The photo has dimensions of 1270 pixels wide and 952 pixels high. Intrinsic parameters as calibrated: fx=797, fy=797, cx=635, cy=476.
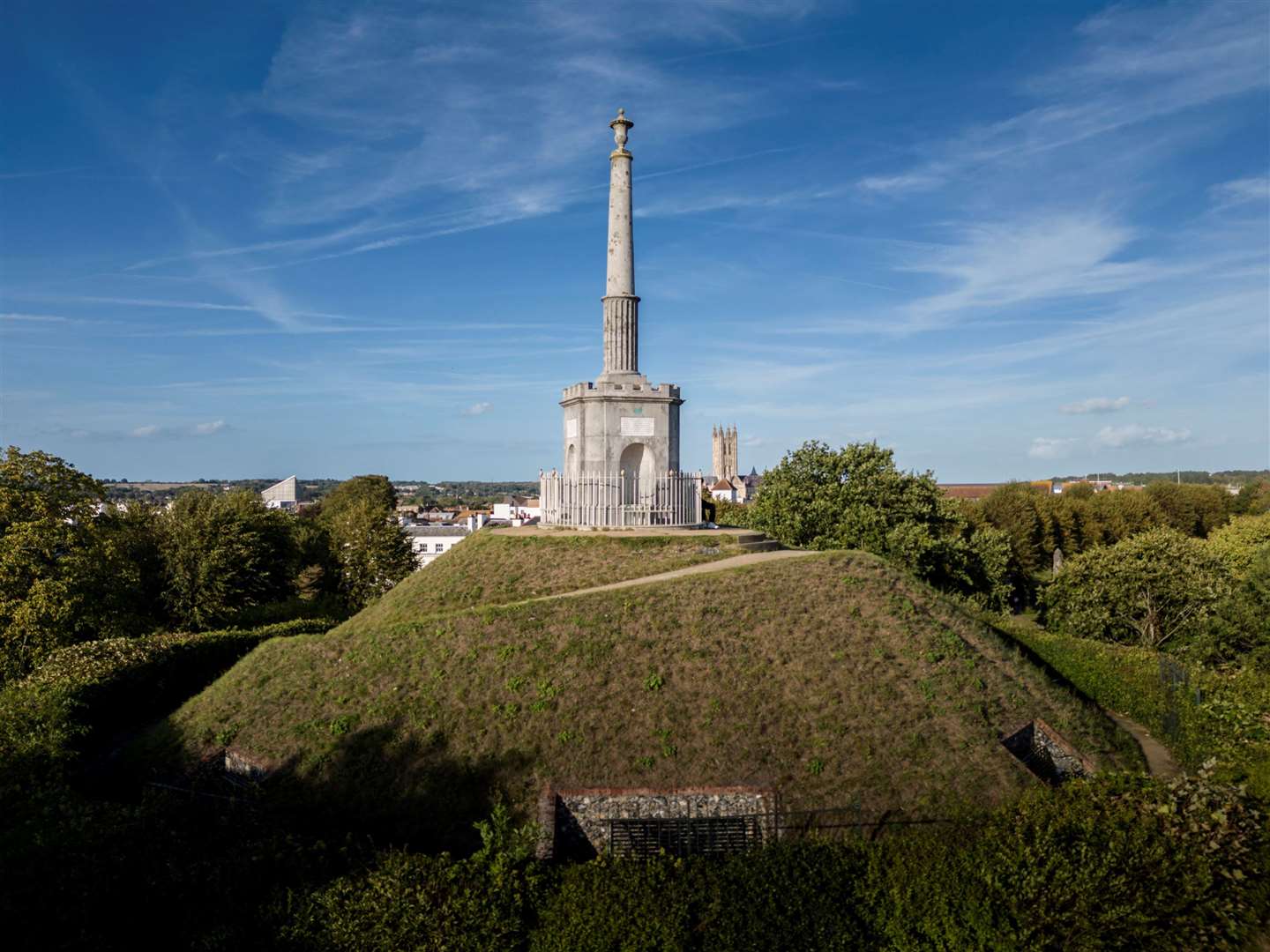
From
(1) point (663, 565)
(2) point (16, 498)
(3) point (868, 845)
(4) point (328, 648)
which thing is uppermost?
(2) point (16, 498)

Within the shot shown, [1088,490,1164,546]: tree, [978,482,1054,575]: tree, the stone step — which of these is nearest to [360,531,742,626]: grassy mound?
the stone step

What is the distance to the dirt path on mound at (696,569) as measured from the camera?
931 inches

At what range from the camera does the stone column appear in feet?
99.6

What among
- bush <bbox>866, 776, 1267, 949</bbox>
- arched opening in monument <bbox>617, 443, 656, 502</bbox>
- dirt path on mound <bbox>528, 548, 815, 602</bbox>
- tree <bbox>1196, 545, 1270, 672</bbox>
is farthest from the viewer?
tree <bbox>1196, 545, 1270, 672</bbox>

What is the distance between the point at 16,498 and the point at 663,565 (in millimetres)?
24386

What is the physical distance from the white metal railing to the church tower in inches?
16.7

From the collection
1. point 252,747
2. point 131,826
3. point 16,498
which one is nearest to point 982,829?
point 131,826

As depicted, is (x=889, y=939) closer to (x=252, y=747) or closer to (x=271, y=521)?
(x=252, y=747)

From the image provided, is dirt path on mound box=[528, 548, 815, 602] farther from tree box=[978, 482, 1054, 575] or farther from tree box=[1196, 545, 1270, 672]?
tree box=[978, 482, 1054, 575]

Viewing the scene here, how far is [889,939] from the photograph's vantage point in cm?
1154

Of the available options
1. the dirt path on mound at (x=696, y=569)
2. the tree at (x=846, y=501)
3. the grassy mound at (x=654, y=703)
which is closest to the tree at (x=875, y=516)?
the tree at (x=846, y=501)

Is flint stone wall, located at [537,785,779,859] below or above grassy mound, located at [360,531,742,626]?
below

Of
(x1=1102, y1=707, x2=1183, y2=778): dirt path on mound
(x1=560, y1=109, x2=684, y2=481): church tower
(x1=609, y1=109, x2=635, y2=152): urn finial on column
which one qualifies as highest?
(x1=609, y1=109, x2=635, y2=152): urn finial on column

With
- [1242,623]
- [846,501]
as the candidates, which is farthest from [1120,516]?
[846,501]
